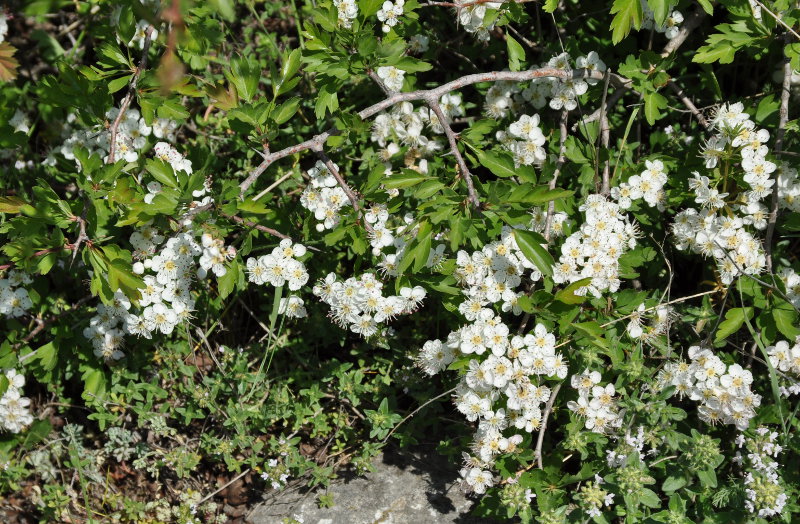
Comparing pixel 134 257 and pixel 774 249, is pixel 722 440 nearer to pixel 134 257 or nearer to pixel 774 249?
pixel 774 249

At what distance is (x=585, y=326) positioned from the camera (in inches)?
103

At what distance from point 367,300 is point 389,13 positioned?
1.20m

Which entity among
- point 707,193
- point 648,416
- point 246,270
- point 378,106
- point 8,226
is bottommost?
point 648,416

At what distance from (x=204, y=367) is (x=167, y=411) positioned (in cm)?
27

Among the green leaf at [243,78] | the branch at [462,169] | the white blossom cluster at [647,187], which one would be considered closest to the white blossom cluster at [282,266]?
the green leaf at [243,78]

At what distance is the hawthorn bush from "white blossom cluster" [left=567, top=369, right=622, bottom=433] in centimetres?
1

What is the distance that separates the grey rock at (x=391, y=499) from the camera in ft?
10.5

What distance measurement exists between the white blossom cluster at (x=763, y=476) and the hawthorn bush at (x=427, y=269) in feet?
0.04

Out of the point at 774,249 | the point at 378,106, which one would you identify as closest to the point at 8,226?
the point at 378,106

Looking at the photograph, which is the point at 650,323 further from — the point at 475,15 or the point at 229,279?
the point at 229,279

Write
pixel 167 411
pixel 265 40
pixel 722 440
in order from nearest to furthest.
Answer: pixel 722 440
pixel 167 411
pixel 265 40

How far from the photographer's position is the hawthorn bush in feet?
8.87

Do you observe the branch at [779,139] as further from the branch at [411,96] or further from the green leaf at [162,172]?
the green leaf at [162,172]

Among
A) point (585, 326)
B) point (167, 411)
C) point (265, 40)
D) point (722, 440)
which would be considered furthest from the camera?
point (265, 40)
